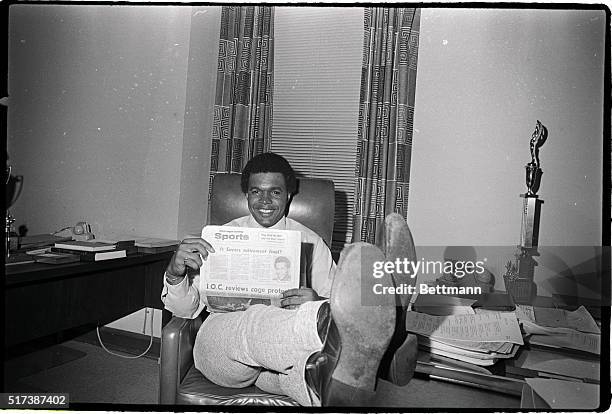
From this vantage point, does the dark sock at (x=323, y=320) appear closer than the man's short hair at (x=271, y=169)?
Yes

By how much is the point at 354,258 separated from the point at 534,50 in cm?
64

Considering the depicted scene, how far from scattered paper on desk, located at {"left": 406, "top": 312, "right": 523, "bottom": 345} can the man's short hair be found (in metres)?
0.40

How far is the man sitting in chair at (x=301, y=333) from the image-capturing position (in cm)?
81

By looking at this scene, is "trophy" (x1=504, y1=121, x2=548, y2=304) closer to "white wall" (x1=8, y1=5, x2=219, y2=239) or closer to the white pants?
the white pants

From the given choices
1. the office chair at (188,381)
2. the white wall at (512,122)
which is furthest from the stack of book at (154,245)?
the white wall at (512,122)

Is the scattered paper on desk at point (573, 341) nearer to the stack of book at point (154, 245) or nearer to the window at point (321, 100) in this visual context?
the window at point (321, 100)

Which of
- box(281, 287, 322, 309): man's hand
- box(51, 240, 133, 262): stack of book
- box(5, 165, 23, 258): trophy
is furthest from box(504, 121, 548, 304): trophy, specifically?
box(5, 165, 23, 258): trophy

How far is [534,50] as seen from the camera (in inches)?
42.9

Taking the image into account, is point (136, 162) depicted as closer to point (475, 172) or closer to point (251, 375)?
point (251, 375)

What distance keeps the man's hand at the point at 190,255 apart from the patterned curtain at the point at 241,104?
250mm

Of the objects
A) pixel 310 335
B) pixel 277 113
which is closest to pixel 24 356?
pixel 310 335

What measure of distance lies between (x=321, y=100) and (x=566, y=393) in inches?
31.7

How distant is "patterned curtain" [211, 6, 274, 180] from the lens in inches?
48.8

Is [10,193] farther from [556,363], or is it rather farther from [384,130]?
[556,363]
